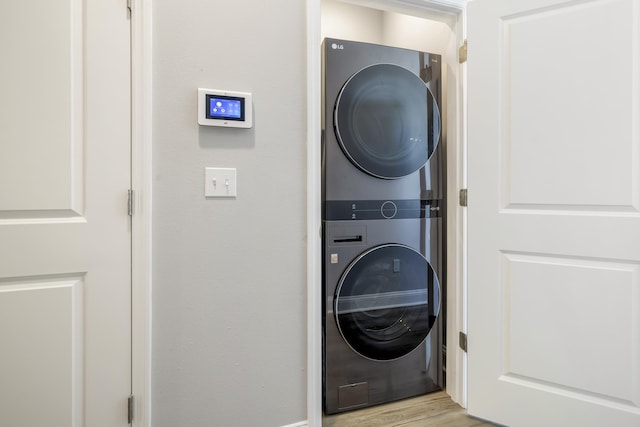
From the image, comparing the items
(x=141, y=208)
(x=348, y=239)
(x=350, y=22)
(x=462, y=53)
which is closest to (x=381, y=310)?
(x=348, y=239)

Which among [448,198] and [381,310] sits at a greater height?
[448,198]

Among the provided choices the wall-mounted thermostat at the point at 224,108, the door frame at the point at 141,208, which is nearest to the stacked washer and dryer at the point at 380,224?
the wall-mounted thermostat at the point at 224,108

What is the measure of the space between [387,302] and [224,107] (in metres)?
1.19

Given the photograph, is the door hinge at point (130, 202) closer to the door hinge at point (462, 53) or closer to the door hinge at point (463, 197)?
the door hinge at point (463, 197)

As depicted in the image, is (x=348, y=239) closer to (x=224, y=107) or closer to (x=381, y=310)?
(x=381, y=310)

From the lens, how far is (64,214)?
1172 millimetres

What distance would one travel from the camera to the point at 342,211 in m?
1.66

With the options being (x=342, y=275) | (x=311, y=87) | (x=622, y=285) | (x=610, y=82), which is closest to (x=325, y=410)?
(x=342, y=275)

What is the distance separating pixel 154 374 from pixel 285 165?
91 cm

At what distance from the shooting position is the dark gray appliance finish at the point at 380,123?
1637 mm

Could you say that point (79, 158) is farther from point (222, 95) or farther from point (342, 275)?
point (342, 275)

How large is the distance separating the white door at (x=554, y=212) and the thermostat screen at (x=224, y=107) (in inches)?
42.2

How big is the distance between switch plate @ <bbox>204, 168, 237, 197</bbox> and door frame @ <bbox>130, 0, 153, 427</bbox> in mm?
192

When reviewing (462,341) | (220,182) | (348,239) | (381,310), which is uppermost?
(220,182)
